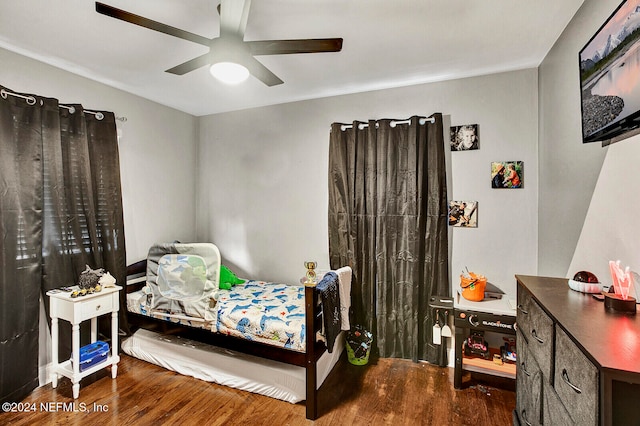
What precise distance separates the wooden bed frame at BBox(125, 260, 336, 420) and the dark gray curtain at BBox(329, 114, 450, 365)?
0.84 m

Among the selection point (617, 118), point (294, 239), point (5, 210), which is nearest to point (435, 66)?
point (617, 118)

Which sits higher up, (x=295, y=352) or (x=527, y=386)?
(x=527, y=386)

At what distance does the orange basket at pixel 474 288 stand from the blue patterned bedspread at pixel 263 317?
53.6 inches

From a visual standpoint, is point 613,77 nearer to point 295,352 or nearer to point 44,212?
point 295,352

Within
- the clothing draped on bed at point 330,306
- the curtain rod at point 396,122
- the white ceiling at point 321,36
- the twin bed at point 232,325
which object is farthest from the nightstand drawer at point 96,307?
the curtain rod at point 396,122

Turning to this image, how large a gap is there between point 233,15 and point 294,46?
0.32 m

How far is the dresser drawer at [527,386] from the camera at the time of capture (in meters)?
1.35

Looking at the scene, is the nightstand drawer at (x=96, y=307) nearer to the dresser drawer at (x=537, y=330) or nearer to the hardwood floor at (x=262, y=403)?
the hardwood floor at (x=262, y=403)

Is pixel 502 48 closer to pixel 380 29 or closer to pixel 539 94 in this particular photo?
pixel 539 94

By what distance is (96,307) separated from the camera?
7.70ft

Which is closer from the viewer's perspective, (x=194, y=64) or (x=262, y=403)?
(x=194, y=64)

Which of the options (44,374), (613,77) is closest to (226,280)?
(44,374)

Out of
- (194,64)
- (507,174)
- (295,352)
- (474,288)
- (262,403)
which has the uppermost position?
(194,64)

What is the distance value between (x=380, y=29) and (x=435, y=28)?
36 cm
